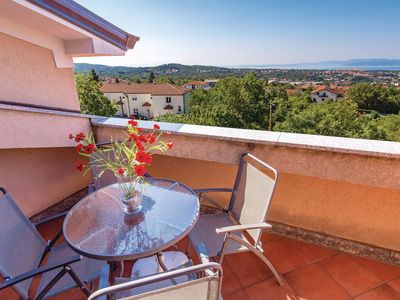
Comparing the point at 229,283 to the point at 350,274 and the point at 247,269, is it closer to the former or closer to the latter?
the point at 247,269

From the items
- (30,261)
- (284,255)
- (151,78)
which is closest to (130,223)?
(30,261)

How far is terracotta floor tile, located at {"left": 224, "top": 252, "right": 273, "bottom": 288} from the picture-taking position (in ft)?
6.48

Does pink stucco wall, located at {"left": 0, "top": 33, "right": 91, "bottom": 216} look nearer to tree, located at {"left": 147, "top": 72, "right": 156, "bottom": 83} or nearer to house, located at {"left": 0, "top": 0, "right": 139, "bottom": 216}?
house, located at {"left": 0, "top": 0, "right": 139, "bottom": 216}

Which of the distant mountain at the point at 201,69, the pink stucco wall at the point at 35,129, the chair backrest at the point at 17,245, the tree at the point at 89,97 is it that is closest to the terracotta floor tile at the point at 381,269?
the chair backrest at the point at 17,245

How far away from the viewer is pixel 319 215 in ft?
7.29

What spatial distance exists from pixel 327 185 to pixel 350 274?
2.53ft

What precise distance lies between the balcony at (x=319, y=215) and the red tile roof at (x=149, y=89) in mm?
37963

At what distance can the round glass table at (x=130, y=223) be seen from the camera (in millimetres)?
1398

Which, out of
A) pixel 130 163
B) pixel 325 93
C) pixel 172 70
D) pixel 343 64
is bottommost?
pixel 325 93

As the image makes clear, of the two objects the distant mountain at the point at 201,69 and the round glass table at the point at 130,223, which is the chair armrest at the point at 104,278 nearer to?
the round glass table at the point at 130,223

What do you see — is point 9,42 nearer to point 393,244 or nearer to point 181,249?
point 181,249

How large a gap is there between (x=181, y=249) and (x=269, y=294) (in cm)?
92

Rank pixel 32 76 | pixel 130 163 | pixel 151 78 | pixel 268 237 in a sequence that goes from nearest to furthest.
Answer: pixel 130 163 < pixel 32 76 < pixel 268 237 < pixel 151 78

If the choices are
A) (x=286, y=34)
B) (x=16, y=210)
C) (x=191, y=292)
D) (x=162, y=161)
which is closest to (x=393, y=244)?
(x=191, y=292)
